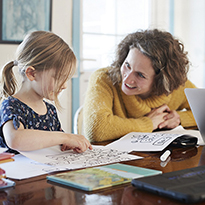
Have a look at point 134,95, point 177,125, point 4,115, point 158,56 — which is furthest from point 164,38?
point 4,115

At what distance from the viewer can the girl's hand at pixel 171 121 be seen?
155 cm

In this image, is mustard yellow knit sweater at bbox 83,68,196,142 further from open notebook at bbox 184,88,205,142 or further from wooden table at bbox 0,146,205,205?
wooden table at bbox 0,146,205,205

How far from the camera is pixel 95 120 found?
1.37 meters

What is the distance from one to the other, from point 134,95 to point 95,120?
0.32 m

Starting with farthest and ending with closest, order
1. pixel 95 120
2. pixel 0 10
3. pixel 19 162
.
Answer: pixel 0 10 < pixel 95 120 < pixel 19 162

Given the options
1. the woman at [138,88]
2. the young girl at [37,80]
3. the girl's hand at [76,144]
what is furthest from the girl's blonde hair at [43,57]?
the woman at [138,88]

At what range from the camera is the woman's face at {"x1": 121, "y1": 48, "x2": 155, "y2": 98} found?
4.82ft

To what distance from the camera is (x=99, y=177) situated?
640 mm

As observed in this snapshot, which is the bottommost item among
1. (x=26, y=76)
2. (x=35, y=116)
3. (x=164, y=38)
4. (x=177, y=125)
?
(x=177, y=125)

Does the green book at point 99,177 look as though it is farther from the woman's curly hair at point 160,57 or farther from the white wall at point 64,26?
the white wall at point 64,26

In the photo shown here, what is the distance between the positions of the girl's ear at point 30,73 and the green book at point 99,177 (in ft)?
1.60

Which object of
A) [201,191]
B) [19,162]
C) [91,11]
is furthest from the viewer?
[91,11]

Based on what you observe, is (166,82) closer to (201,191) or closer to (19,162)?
(19,162)

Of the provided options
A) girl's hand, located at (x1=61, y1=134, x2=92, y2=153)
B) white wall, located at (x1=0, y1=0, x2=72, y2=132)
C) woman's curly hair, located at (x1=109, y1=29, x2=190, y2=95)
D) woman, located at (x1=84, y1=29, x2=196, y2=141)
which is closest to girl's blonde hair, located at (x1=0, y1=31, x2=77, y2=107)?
girl's hand, located at (x1=61, y1=134, x2=92, y2=153)
